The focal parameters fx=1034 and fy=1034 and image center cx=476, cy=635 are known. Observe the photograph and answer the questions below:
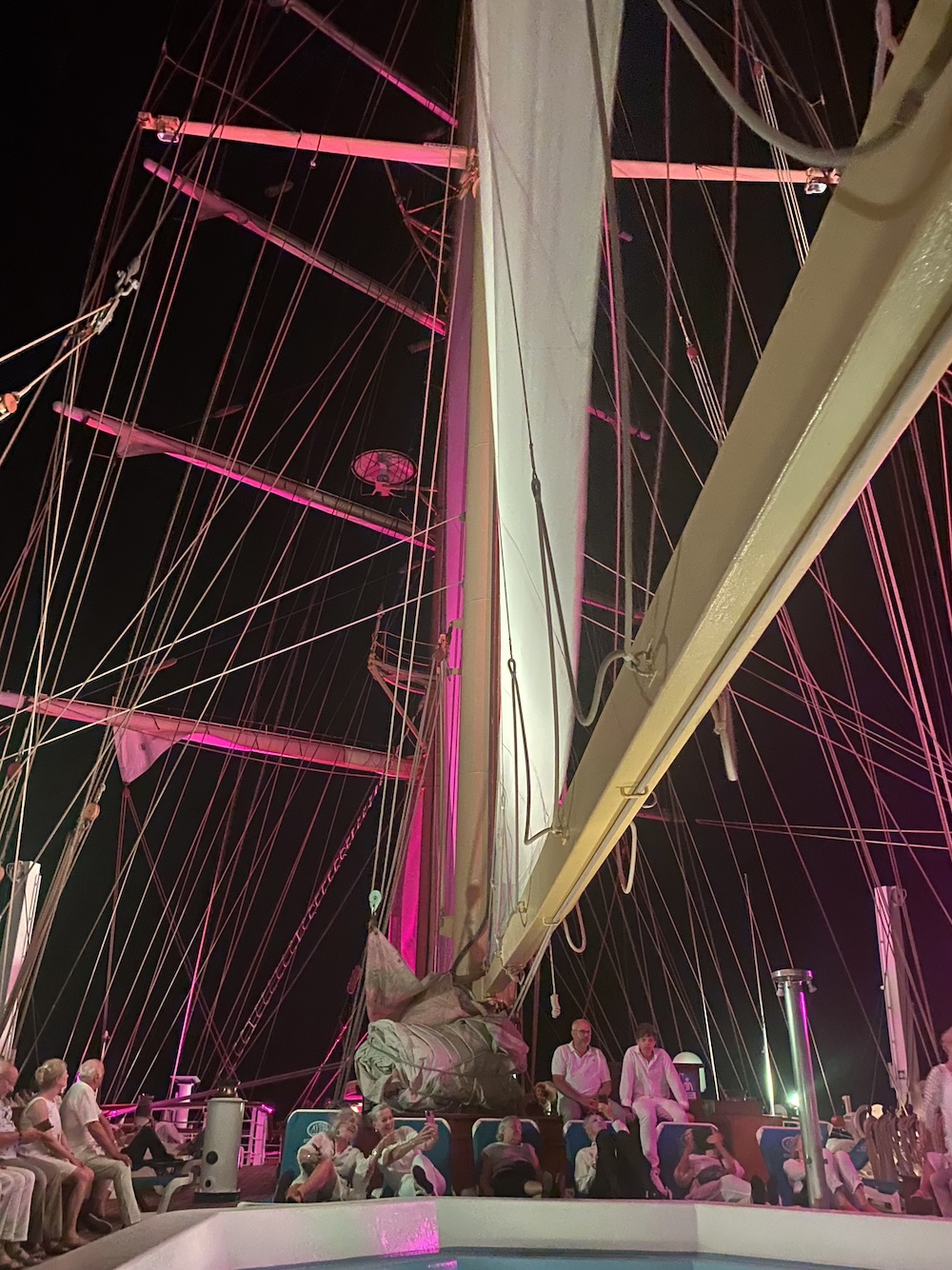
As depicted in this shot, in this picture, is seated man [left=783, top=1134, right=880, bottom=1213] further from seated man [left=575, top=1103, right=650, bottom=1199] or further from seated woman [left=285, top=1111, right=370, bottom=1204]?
seated woman [left=285, top=1111, right=370, bottom=1204]

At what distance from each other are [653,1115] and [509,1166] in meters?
0.62

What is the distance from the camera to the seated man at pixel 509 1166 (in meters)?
3.88

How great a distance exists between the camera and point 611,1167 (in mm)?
3963

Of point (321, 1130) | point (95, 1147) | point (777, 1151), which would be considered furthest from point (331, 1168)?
point (777, 1151)

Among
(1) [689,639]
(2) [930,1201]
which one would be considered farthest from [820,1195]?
(1) [689,639]

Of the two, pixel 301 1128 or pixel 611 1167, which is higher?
pixel 301 1128

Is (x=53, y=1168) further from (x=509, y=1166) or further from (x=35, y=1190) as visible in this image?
(x=509, y=1166)

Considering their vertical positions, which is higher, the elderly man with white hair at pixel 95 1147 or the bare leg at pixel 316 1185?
the elderly man with white hair at pixel 95 1147

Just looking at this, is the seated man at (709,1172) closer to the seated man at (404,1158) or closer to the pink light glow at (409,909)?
the seated man at (404,1158)

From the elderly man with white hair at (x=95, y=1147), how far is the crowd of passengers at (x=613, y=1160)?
24.3 inches

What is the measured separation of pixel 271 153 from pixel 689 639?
408 inches

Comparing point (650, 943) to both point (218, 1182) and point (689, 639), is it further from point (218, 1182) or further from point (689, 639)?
point (689, 639)

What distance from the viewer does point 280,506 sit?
15.3 m

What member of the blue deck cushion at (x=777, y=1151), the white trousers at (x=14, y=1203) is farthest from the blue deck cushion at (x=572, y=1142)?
the white trousers at (x=14, y=1203)
